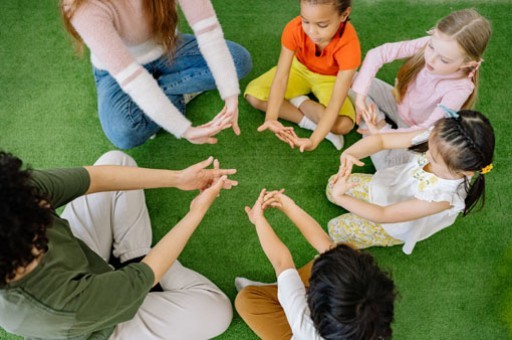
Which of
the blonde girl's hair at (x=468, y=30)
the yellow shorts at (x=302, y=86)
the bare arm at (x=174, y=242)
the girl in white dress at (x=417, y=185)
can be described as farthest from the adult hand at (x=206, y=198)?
the blonde girl's hair at (x=468, y=30)

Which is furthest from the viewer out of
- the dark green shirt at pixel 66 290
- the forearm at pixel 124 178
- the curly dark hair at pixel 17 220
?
the forearm at pixel 124 178

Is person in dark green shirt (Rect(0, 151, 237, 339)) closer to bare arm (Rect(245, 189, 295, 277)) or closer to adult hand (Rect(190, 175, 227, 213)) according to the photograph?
adult hand (Rect(190, 175, 227, 213))

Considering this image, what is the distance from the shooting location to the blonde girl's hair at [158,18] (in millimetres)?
1176

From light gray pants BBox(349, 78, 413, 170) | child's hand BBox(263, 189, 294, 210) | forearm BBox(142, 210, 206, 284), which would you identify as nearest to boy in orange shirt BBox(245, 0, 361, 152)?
light gray pants BBox(349, 78, 413, 170)

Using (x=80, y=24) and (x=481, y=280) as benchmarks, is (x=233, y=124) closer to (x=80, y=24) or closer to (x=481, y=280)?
(x=80, y=24)

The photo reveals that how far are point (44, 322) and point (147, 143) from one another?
857 millimetres

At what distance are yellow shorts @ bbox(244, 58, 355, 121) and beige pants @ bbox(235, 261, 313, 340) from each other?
0.62 metres

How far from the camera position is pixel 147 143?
166 centimetres

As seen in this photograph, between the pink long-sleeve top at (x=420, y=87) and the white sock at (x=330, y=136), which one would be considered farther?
the white sock at (x=330, y=136)

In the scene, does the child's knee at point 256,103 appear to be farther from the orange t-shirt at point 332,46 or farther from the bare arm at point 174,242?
the bare arm at point 174,242

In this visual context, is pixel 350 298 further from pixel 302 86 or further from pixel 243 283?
pixel 302 86

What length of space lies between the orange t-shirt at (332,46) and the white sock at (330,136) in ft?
0.74

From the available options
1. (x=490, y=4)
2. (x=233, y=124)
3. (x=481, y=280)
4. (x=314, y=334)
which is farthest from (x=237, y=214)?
(x=490, y=4)

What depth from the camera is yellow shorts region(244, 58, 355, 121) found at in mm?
1622
